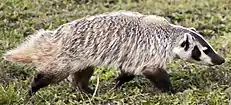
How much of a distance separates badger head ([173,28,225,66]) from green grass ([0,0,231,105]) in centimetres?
18

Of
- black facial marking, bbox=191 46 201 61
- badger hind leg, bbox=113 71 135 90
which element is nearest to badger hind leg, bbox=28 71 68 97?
badger hind leg, bbox=113 71 135 90

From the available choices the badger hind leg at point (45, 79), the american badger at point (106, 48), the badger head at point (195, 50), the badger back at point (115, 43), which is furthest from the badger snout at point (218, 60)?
the badger hind leg at point (45, 79)

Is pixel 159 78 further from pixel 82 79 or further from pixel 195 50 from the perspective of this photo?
pixel 82 79

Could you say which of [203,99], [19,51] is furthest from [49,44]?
[203,99]

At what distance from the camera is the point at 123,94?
5.91 metres

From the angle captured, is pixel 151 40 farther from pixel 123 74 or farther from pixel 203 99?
pixel 203 99

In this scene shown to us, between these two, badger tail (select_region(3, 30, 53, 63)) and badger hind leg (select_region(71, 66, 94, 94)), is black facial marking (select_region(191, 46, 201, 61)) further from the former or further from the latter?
badger tail (select_region(3, 30, 53, 63))

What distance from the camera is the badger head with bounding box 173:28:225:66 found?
6348 mm

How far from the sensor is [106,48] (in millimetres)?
6051

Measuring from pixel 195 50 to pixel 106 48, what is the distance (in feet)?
3.34

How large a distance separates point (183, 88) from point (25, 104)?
166 cm

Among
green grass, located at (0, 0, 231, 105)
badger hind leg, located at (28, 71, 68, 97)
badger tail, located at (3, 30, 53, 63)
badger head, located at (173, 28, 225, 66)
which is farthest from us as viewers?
badger head, located at (173, 28, 225, 66)

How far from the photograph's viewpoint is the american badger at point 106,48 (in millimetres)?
5996

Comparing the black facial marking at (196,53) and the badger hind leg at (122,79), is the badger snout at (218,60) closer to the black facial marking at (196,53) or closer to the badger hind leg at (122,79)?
the black facial marking at (196,53)
